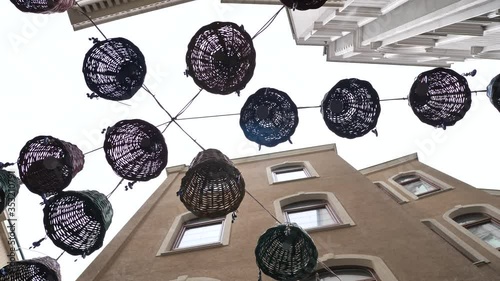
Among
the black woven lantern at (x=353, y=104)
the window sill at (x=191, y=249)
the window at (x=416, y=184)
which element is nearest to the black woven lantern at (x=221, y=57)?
the black woven lantern at (x=353, y=104)

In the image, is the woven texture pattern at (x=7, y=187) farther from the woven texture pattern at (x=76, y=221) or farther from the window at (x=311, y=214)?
the window at (x=311, y=214)

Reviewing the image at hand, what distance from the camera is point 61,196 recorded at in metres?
4.73

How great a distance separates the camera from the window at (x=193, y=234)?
8094 millimetres

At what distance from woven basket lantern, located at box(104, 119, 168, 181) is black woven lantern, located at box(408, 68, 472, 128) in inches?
136

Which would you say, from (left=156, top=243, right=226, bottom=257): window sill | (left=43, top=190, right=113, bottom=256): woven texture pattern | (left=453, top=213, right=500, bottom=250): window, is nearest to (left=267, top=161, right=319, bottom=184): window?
(left=156, top=243, right=226, bottom=257): window sill

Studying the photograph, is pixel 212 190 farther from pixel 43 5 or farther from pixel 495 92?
pixel 495 92

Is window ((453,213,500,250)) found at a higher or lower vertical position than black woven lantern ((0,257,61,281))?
lower

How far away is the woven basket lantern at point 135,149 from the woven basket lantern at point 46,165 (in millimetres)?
657

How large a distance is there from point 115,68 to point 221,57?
4.57ft

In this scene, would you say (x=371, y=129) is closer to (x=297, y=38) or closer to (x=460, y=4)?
(x=460, y=4)

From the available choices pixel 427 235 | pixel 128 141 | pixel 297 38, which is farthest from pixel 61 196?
pixel 297 38

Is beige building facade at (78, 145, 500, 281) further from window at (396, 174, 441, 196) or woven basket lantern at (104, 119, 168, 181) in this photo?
woven basket lantern at (104, 119, 168, 181)

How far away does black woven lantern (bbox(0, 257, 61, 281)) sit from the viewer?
483 centimetres

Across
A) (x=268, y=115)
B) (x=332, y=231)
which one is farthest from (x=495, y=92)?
(x=332, y=231)
